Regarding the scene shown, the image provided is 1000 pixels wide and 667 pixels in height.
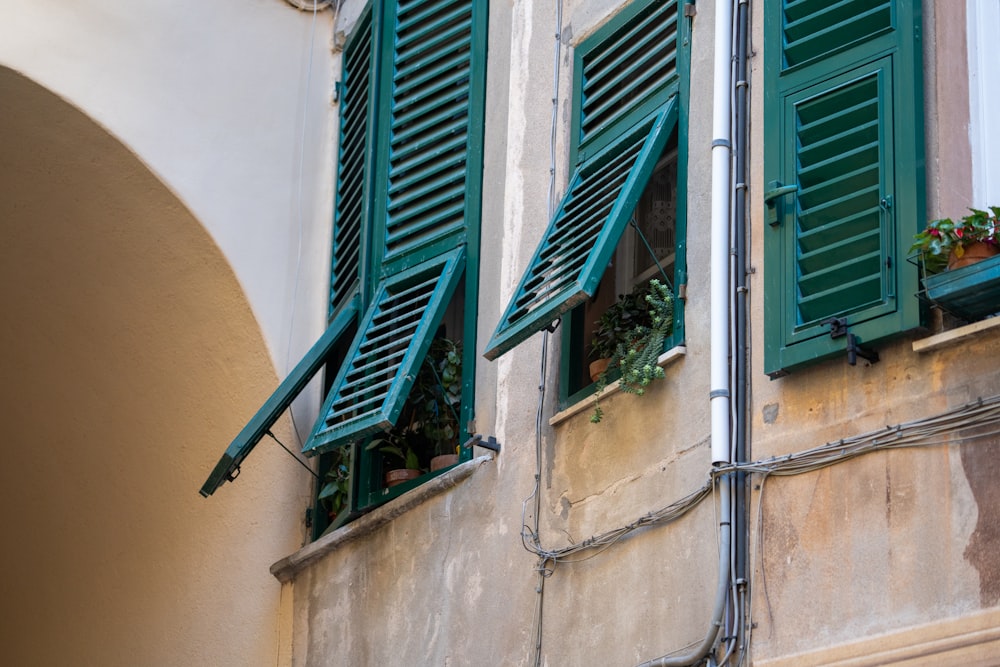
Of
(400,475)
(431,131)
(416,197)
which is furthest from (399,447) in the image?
(431,131)

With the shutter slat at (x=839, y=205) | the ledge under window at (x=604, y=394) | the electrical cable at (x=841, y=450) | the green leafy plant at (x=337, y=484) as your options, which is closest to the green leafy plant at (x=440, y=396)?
the green leafy plant at (x=337, y=484)

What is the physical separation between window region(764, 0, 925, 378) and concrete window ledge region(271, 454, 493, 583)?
1.95 meters

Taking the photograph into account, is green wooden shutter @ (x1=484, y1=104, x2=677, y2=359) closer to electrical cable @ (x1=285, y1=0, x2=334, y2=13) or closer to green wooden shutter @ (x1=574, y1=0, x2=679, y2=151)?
green wooden shutter @ (x1=574, y1=0, x2=679, y2=151)

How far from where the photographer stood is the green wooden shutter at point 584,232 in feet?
20.5

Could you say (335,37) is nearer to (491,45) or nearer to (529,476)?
(491,45)

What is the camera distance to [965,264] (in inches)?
199

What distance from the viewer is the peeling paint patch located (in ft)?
15.9

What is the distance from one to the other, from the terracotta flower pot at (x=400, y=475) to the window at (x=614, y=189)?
1.18 m

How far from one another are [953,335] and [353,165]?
15.0ft

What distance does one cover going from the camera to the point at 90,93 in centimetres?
876

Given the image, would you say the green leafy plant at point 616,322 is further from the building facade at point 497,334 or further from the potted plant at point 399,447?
the potted plant at point 399,447

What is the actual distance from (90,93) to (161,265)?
0.95 meters

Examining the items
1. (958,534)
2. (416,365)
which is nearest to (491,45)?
(416,365)

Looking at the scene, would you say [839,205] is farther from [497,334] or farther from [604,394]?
[497,334]
